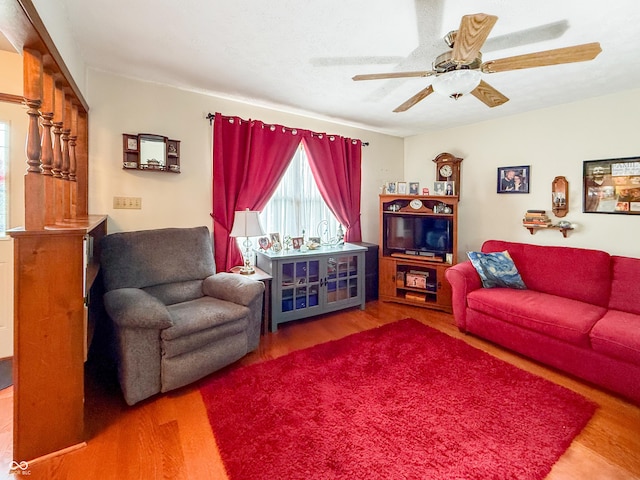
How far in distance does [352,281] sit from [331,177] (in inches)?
51.2

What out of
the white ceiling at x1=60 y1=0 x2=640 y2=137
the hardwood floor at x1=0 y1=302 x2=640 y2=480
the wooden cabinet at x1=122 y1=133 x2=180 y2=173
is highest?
the white ceiling at x1=60 y1=0 x2=640 y2=137

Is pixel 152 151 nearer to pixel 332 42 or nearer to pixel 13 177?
pixel 13 177

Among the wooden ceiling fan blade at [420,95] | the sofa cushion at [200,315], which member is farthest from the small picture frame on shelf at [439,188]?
the sofa cushion at [200,315]

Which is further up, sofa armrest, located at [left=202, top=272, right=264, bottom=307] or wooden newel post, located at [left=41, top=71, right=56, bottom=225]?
wooden newel post, located at [left=41, top=71, right=56, bottom=225]

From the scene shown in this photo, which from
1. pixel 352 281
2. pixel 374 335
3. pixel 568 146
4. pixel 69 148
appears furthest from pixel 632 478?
pixel 69 148

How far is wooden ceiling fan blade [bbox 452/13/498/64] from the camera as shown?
1277mm

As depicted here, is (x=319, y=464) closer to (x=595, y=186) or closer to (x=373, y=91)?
(x=373, y=91)

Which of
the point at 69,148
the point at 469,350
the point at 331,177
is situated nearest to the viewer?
the point at 69,148

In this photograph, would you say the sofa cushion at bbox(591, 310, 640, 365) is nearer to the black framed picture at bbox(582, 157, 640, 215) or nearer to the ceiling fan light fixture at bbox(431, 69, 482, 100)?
the black framed picture at bbox(582, 157, 640, 215)

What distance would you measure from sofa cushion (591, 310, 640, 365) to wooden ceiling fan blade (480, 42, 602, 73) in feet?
5.62

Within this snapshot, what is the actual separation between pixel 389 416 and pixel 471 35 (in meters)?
2.06

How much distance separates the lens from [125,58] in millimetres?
2248

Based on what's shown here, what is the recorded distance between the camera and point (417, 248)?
3.73 meters

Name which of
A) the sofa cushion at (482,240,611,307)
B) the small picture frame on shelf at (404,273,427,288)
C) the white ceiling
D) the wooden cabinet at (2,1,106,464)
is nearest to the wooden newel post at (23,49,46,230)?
the wooden cabinet at (2,1,106,464)
